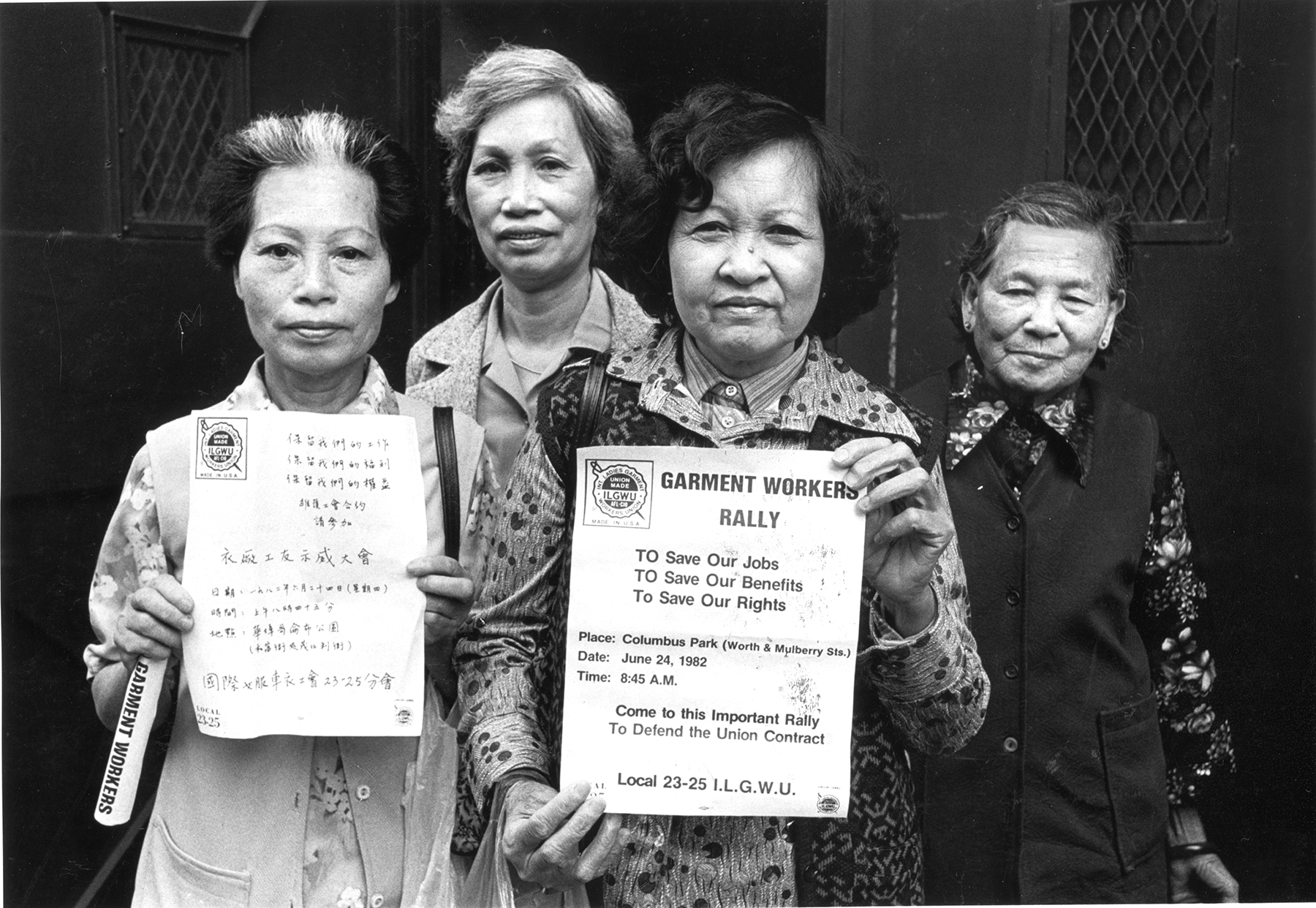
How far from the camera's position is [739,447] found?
1979 millimetres

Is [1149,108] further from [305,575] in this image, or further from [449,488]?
[305,575]

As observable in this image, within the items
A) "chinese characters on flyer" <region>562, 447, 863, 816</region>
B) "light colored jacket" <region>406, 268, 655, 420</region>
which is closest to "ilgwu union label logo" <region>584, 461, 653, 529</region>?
"chinese characters on flyer" <region>562, 447, 863, 816</region>

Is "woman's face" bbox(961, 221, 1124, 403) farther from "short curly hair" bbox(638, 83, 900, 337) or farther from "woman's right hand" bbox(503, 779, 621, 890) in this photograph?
"woman's right hand" bbox(503, 779, 621, 890)

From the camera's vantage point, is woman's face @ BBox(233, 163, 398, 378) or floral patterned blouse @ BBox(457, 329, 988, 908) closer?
floral patterned blouse @ BBox(457, 329, 988, 908)

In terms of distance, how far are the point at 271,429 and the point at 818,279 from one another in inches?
36.7

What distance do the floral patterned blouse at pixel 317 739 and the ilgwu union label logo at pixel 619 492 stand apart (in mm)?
618

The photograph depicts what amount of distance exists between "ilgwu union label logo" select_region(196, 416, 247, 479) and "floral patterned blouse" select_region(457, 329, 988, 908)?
0.47 meters

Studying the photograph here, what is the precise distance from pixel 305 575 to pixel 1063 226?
1.62 m

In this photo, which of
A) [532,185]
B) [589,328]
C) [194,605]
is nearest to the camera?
[194,605]

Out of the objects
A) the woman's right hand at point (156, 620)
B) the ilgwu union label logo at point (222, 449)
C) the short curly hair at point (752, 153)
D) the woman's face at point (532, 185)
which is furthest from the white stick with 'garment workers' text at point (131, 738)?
the woman's face at point (532, 185)

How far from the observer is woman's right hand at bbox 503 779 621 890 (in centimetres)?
188

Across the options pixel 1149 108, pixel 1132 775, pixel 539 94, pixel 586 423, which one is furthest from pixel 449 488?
pixel 1149 108

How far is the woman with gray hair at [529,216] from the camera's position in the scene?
2719mm

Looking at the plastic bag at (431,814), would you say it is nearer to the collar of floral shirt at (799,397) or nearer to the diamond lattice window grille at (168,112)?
the collar of floral shirt at (799,397)
